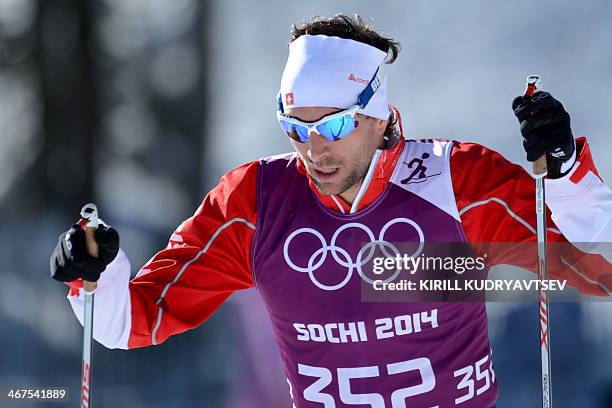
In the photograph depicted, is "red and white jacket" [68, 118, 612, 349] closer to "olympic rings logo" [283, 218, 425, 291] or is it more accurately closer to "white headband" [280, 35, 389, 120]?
"olympic rings logo" [283, 218, 425, 291]

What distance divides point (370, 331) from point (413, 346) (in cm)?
12

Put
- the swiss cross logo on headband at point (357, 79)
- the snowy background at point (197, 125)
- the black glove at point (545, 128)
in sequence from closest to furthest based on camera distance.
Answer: the black glove at point (545, 128) < the swiss cross logo on headband at point (357, 79) < the snowy background at point (197, 125)

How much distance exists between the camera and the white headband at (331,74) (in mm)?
2539

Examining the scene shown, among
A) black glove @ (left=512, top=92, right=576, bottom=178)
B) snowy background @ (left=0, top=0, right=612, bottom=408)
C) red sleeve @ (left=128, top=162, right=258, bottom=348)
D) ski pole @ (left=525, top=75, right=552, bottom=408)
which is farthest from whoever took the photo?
snowy background @ (left=0, top=0, right=612, bottom=408)

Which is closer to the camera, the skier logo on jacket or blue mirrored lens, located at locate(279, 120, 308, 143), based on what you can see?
blue mirrored lens, located at locate(279, 120, 308, 143)

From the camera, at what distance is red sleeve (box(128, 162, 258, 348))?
8.82 ft

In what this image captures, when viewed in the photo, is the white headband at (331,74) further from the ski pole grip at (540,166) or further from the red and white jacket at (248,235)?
the ski pole grip at (540,166)

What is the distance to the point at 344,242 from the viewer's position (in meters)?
2.62

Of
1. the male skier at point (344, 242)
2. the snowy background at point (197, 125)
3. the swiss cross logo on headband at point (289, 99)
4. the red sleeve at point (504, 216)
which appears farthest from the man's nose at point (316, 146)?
the snowy background at point (197, 125)

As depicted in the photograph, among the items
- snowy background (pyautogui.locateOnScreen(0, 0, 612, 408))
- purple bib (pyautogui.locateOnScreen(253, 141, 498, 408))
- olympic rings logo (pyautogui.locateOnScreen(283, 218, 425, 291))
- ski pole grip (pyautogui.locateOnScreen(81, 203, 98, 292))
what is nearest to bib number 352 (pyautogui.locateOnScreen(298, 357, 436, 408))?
purple bib (pyautogui.locateOnScreen(253, 141, 498, 408))

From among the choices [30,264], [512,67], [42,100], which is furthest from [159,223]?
[512,67]

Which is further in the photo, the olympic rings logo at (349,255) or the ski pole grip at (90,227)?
the olympic rings logo at (349,255)

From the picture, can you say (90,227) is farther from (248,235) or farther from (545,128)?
(545,128)

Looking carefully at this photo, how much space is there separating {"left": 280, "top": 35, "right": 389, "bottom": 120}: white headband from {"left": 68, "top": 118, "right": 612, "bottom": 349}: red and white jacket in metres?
0.19
